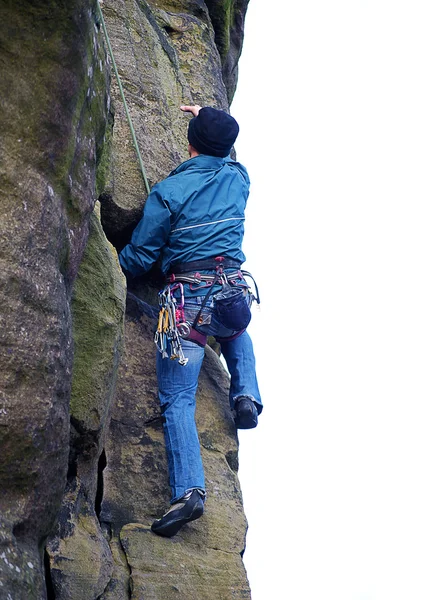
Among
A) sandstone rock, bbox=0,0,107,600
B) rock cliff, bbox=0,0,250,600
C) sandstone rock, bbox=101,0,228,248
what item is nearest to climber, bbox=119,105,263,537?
rock cliff, bbox=0,0,250,600

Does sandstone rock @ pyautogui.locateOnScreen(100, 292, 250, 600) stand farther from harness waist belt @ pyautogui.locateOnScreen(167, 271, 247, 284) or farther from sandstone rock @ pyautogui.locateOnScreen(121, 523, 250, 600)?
harness waist belt @ pyautogui.locateOnScreen(167, 271, 247, 284)

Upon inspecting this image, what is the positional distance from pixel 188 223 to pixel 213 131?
0.92 metres

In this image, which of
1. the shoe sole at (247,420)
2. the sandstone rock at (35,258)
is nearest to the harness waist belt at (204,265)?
the shoe sole at (247,420)

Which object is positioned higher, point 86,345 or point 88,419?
point 86,345

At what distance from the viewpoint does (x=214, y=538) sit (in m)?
7.68

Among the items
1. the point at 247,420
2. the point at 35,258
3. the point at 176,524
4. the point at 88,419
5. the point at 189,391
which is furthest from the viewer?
the point at 247,420

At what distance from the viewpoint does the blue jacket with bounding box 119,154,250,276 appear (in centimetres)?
Answer: 803

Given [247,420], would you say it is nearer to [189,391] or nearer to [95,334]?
[189,391]

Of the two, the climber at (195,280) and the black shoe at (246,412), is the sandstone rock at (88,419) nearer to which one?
the climber at (195,280)

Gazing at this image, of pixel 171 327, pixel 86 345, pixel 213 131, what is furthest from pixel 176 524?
pixel 213 131

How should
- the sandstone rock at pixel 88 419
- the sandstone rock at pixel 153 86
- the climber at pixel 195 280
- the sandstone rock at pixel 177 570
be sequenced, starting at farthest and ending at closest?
the sandstone rock at pixel 153 86 < the climber at pixel 195 280 < the sandstone rock at pixel 177 570 < the sandstone rock at pixel 88 419

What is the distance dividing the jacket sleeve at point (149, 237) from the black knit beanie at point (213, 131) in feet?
2.12

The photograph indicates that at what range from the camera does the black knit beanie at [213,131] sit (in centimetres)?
834

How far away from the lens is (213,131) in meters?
8.36
